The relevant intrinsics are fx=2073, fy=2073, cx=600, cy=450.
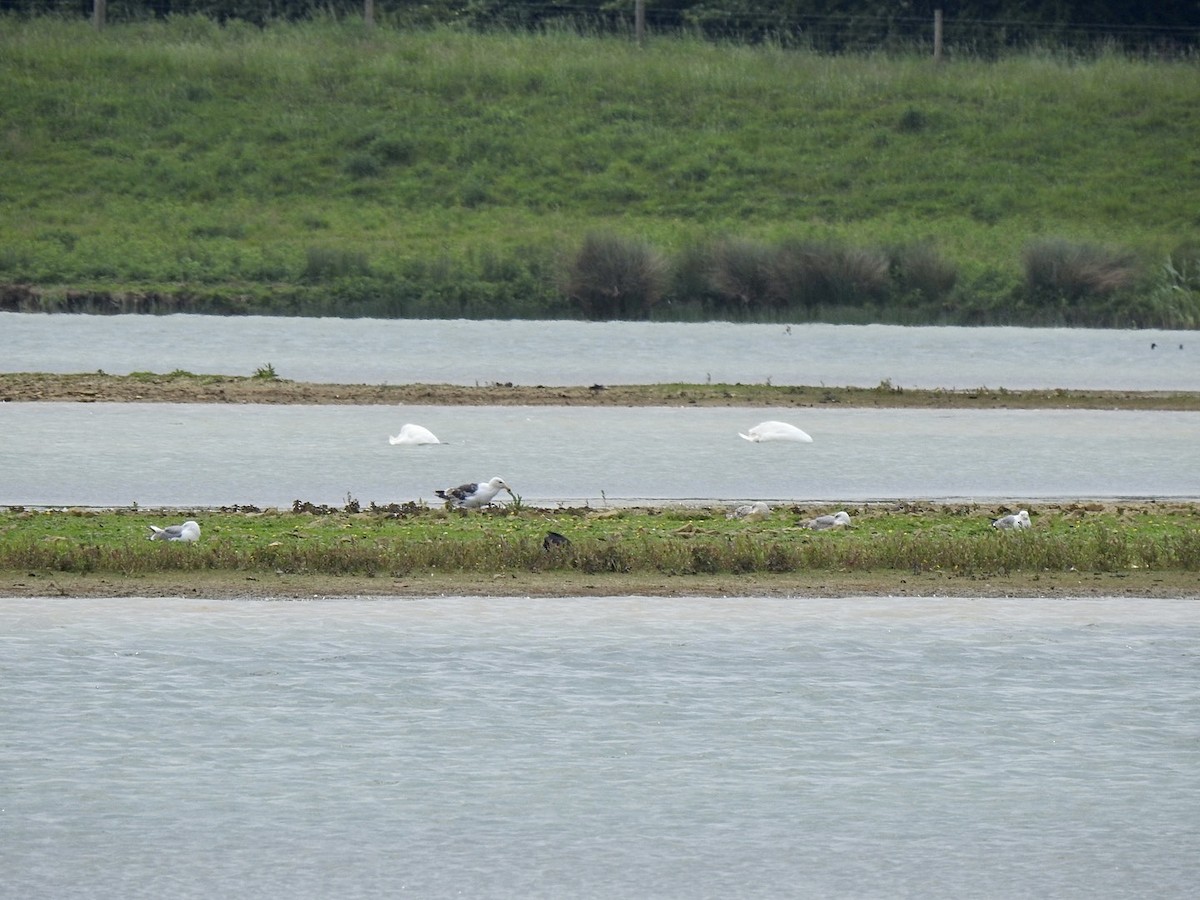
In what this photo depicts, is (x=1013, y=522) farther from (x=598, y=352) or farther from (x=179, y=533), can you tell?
(x=598, y=352)

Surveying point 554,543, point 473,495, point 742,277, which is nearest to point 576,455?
point 473,495

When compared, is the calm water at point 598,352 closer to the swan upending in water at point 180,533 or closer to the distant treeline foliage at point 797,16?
the swan upending in water at point 180,533

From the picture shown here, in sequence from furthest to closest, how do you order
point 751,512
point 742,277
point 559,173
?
point 559,173, point 742,277, point 751,512

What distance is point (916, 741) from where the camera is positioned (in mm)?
7160

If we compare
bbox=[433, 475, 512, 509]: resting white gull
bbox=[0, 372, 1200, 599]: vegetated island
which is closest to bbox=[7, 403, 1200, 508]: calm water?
bbox=[433, 475, 512, 509]: resting white gull

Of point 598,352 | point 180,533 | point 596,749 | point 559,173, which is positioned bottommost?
point 596,749

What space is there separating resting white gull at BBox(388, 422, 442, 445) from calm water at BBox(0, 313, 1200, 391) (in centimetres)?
458

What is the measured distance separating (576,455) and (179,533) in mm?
4672

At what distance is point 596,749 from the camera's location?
704cm

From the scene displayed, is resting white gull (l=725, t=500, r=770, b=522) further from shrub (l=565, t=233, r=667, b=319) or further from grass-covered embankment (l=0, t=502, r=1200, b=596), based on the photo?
shrub (l=565, t=233, r=667, b=319)

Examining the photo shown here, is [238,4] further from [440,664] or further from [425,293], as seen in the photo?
[440,664]

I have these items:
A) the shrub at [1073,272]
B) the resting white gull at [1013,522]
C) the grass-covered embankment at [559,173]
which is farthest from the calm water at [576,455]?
the shrub at [1073,272]

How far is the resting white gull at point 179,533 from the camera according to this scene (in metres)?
10.8

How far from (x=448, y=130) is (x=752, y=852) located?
34.3 metres
